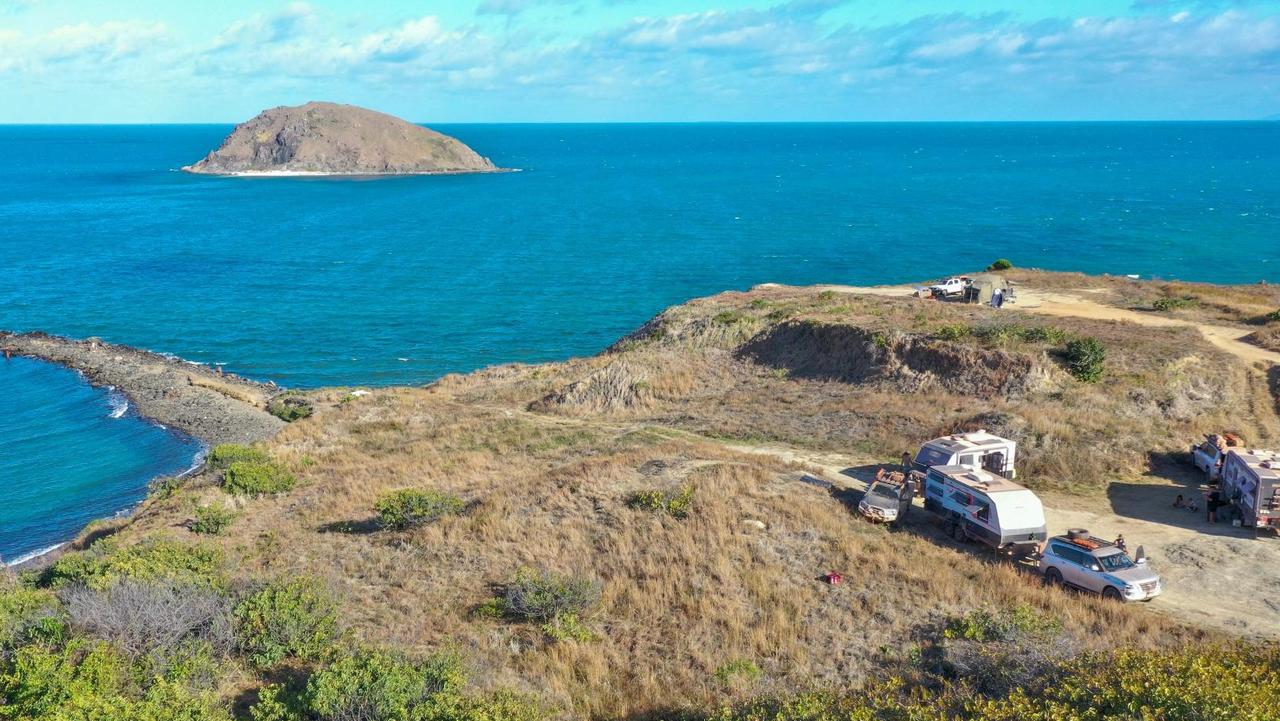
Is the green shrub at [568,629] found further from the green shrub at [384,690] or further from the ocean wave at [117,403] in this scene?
the ocean wave at [117,403]

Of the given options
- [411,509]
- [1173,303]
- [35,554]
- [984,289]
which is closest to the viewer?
[411,509]

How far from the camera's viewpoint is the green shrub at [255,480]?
26.5 m

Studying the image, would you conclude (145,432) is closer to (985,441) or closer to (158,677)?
(158,677)

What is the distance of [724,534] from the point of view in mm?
19578

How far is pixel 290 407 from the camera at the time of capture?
1896 inches

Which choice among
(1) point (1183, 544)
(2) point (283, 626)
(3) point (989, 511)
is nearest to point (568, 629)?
(2) point (283, 626)

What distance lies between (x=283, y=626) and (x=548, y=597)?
477cm

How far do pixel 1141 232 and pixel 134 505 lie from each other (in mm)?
106571

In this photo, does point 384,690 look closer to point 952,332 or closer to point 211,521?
point 211,521

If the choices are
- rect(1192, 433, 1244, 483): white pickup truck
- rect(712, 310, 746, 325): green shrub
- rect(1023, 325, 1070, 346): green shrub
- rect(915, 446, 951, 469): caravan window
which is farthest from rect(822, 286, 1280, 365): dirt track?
rect(915, 446, 951, 469): caravan window

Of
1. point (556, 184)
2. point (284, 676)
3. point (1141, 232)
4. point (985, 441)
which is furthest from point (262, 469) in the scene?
point (556, 184)

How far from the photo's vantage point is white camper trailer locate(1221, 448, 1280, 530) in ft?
65.6

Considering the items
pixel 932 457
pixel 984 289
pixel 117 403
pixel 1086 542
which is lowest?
pixel 117 403

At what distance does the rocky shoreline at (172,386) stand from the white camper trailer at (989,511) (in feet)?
117
